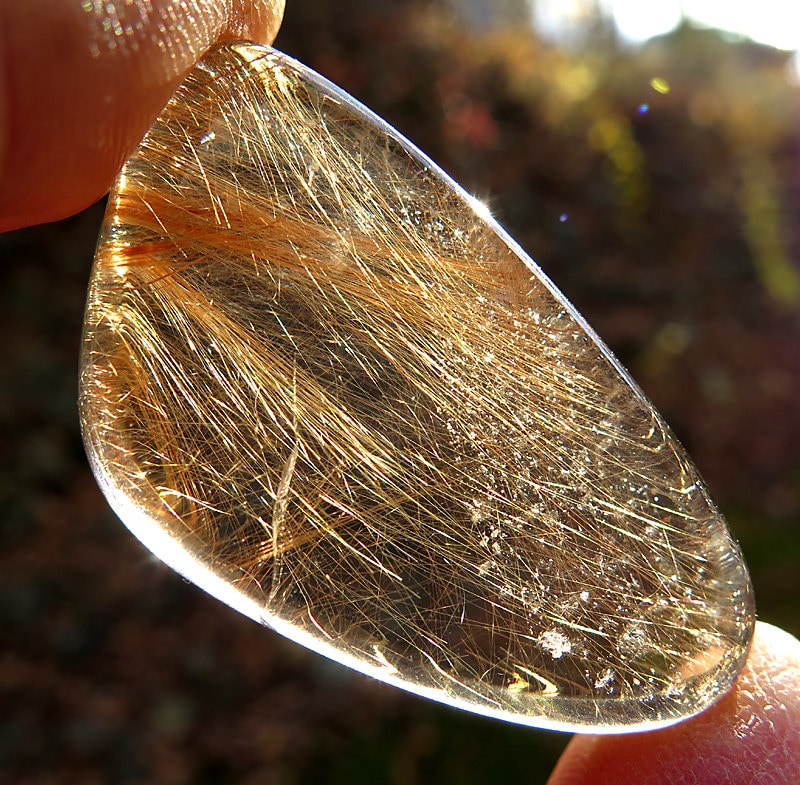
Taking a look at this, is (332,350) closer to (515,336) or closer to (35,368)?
(515,336)

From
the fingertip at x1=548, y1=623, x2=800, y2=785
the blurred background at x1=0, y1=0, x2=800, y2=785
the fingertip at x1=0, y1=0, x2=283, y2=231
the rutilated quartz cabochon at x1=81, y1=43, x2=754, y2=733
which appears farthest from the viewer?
the blurred background at x1=0, y1=0, x2=800, y2=785

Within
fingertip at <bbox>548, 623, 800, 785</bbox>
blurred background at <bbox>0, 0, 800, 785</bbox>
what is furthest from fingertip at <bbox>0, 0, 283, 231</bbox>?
blurred background at <bbox>0, 0, 800, 785</bbox>

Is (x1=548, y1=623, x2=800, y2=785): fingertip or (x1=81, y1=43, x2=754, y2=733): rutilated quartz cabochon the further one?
(x1=548, y1=623, x2=800, y2=785): fingertip

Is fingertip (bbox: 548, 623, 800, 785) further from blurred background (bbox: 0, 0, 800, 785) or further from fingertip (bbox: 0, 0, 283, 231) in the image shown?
blurred background (bbox: 0, 0, 800, 785)

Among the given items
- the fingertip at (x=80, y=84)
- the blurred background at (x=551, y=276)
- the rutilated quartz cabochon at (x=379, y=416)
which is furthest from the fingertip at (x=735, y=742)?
the blurred background at (x=551, y=276)

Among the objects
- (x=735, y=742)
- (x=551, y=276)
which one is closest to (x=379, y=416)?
(x=735, y=742)

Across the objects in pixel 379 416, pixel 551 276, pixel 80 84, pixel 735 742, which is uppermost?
pixel 80 84

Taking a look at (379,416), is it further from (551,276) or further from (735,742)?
(551,276)
